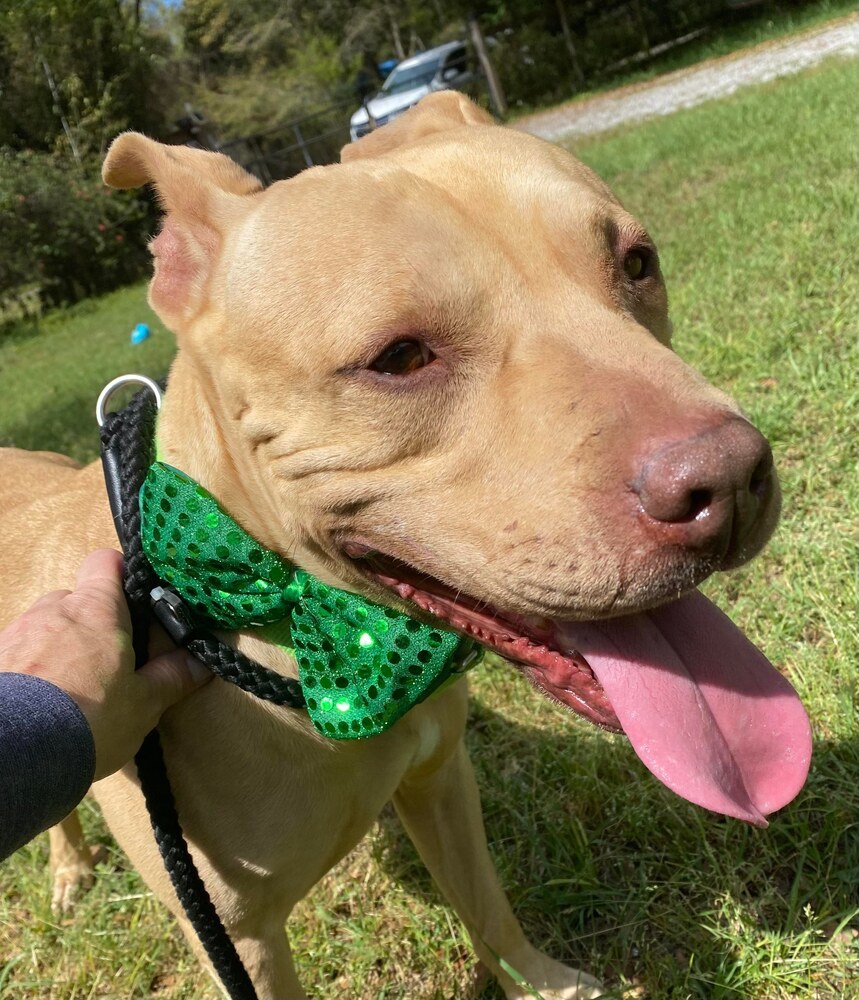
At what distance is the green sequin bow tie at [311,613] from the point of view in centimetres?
194

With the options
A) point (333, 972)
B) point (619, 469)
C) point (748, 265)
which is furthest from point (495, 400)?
point (748, 265)

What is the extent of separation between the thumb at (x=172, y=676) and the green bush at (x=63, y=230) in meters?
22.7

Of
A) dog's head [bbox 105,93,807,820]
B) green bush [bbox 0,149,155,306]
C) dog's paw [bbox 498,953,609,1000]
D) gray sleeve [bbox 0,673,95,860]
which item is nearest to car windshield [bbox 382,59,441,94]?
green bush [bbox 0,149,155,306]

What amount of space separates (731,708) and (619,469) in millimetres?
612

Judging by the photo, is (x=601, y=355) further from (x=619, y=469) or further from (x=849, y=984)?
(x=849, y=984)

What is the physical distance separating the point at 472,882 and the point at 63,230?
77.6 ft

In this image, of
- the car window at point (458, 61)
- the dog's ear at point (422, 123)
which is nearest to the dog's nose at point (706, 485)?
the dog's ear at point (422, 123)

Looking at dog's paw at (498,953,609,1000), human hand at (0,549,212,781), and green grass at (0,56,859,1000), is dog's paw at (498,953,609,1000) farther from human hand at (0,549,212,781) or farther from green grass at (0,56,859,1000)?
human hand at (0,549,212,781)

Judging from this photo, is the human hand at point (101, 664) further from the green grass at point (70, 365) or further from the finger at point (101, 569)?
the green grass at point (70, 365)

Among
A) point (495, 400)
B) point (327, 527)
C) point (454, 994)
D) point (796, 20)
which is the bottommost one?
point (796, 20)

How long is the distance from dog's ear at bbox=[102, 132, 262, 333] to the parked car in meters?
22.7

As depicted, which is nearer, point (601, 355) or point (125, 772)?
point (601, 355)

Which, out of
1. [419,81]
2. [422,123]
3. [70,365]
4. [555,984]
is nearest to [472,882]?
[555,984]

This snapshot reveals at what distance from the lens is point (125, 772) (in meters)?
2.19
